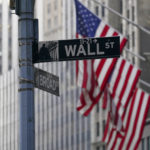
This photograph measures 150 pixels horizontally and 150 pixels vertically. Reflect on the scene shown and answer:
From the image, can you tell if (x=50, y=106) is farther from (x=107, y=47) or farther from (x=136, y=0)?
(x=107, y=47)

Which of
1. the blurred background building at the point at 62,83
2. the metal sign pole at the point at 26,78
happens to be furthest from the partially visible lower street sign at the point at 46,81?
the blurred background building at the point at 62,83

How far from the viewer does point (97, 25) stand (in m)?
37.8

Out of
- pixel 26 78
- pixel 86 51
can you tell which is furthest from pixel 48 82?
pixel 86 51

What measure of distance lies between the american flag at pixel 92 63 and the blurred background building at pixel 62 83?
28922 mm

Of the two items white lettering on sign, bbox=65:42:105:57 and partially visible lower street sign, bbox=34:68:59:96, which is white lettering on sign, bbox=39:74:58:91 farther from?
white lettering on sign, bbox=65:42:105:57

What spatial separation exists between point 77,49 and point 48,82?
2.98ft

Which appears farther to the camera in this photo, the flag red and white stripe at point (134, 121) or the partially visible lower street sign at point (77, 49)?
the flag red and white stripe at point (134, 121)

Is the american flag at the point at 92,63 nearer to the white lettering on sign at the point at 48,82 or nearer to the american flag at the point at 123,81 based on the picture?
the american flag at the point at 123,81

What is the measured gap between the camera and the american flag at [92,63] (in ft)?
119

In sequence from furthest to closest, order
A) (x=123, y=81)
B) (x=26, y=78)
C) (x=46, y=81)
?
(x=123, y=81) < (x=46, y=81) < (x=26, y=78)

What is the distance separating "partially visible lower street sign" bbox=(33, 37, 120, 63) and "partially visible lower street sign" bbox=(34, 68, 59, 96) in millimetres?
298

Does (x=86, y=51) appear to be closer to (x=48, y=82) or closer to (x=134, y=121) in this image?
(x=48, y=82)

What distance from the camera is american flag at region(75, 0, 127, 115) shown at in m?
36.3

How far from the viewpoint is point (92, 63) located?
38.9 meters
